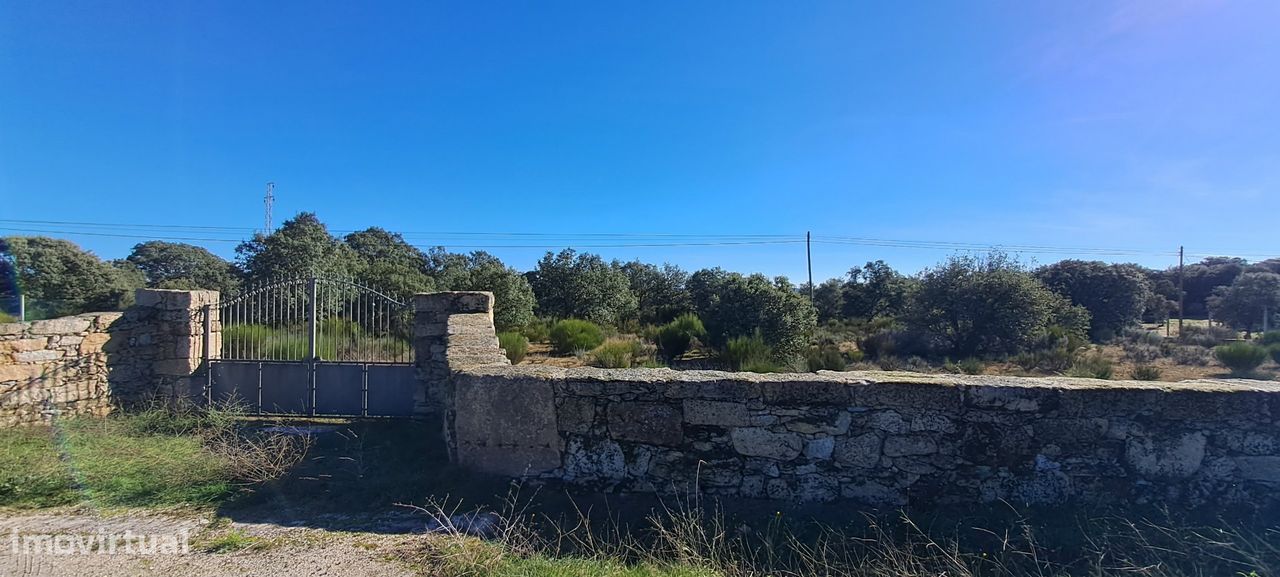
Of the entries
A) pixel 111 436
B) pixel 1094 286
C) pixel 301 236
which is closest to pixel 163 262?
pixel 301 236

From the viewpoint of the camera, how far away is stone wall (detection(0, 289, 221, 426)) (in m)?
6.33

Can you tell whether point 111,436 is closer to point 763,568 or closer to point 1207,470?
point 763,568

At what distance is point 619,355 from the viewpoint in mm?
12438

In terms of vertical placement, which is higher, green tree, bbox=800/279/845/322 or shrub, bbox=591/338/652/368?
green tree, bbox=800/279/845/322

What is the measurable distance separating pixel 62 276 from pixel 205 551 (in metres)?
27.8

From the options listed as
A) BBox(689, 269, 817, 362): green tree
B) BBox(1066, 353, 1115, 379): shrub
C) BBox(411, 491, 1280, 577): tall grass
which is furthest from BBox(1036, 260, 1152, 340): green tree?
BBox(411, 491, 1280, 577): tall grass

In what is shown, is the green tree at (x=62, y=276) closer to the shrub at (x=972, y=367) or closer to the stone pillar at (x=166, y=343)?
the stone pillar at (x=166, y=343)

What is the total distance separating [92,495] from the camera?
405 cm

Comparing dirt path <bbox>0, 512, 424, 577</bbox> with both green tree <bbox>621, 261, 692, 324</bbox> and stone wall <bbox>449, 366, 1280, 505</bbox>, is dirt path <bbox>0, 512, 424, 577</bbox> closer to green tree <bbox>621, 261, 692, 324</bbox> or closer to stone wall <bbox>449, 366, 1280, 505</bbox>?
stone wall <bbox>449, 366, 1280, 505</bbox>

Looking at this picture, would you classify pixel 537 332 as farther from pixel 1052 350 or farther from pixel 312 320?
pixel 1052 350

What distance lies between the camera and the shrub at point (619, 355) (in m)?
12.0

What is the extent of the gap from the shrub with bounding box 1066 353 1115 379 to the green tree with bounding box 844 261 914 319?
1120 cm

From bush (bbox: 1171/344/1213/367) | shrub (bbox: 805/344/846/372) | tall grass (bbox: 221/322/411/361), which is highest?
tall grass (bbox: 221/322/411/361)

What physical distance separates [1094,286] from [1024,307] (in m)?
9.95
